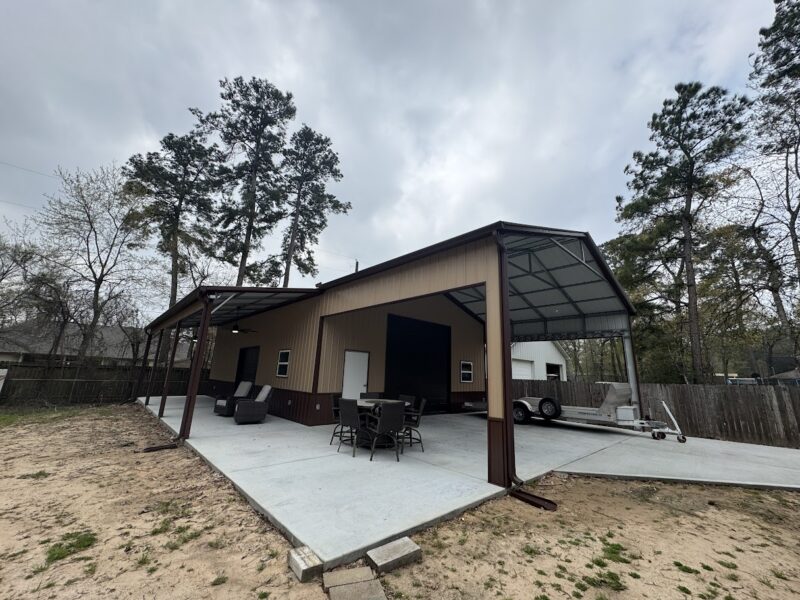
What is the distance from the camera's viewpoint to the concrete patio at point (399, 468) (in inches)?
109

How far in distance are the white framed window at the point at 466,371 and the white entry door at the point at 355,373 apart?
13.0ft

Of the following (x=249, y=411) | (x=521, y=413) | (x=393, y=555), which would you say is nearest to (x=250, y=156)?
(x=249, y=411)

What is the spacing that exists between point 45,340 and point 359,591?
71.7 feet

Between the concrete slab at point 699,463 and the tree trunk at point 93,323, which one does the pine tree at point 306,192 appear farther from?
the concrete slab at point 699,463

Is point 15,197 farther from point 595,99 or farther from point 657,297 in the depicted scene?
point 657,297

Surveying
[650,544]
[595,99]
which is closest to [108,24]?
[595,99]

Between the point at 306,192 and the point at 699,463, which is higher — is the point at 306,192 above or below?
above

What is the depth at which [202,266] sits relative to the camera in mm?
18031

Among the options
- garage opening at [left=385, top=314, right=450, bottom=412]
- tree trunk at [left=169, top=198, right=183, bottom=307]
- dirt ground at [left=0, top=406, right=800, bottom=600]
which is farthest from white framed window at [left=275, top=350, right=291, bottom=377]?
tree trunk at [left=169, top=198, right=183, bottom=307]

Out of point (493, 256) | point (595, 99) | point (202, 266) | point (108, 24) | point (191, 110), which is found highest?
point (191, 110)

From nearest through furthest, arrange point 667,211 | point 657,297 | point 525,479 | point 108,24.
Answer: point 525,479
point 108,24
point 667,211
point 657,297

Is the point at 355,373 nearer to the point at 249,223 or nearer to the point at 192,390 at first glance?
the point at 192,390

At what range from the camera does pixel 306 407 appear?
→ 759 centimetres

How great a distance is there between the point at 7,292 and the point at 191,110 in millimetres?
10657
